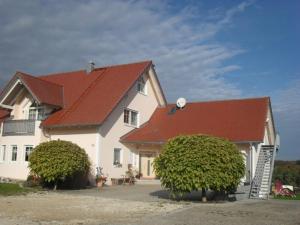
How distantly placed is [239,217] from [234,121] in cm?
1438

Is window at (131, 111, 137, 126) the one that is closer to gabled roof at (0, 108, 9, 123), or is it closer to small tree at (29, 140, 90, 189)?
small tree at (29, 140, 90, 189)

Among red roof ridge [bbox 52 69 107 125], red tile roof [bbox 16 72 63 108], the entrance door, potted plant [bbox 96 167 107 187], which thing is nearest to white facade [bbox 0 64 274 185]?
the entrance door

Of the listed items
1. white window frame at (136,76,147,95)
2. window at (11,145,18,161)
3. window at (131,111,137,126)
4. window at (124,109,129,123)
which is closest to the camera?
→ window at (11,145,18,161)

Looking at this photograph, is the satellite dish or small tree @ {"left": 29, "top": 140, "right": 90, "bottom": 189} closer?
small tree @ {"left": 29, "top": 140, "right": 90, "bottom": 189}

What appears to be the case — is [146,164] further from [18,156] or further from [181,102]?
[18,156]

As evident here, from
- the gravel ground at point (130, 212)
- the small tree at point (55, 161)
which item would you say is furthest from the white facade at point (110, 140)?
the gravel ground at point (130, 212)

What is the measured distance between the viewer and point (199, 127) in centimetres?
2784

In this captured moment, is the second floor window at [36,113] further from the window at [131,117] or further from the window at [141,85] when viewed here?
the window at [141,85]

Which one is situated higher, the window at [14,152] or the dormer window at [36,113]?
the dormer window at [36,113]

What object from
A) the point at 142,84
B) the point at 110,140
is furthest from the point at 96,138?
the point at 142,84

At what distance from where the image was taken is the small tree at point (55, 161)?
22438 mm

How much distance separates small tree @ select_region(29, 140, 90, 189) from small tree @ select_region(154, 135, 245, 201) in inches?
253

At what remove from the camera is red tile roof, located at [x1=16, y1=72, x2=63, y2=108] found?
27.3 m

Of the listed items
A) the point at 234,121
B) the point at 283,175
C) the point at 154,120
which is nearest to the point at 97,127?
the point at 154,120
